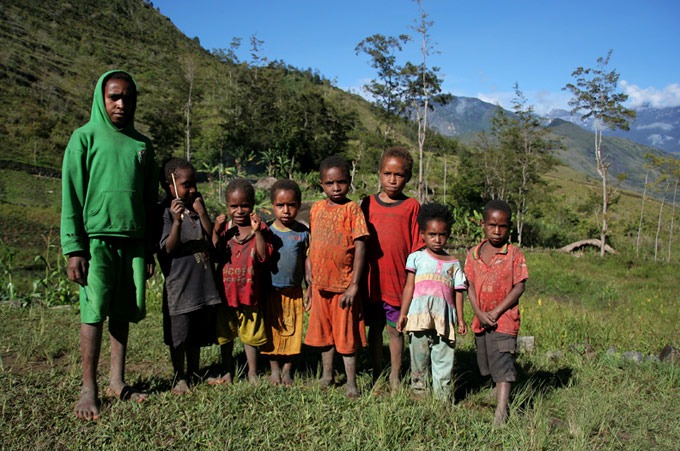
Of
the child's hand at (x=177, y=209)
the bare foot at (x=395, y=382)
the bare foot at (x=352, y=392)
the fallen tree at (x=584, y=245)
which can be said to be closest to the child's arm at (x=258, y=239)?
the child's hand at (x=177, y=209)

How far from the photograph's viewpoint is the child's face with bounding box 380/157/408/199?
3.32 metres

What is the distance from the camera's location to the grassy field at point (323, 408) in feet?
8.54

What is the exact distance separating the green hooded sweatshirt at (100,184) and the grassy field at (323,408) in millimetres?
1045

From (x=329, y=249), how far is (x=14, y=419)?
2.13 meters

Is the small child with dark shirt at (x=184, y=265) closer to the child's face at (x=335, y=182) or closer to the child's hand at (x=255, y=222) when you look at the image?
the child's hand at (x=255, y=222)

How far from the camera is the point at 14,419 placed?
8.74 feet

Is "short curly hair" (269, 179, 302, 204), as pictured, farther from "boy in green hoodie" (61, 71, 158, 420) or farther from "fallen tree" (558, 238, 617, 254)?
"fallen tree" (558, 238, 617, 254)

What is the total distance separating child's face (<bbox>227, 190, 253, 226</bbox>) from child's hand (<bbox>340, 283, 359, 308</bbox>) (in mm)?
923

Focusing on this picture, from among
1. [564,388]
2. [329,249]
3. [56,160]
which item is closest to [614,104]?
[564,388]

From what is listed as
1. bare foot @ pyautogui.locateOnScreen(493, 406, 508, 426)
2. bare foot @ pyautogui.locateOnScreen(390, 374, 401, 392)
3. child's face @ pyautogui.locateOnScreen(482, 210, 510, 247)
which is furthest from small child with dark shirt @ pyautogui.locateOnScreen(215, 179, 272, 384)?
bare foot @ pyautogui.locateOnScreen(493, 406, 508, 426)

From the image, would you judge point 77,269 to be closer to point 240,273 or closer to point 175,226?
point 175,226

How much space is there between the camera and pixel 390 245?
339 cm

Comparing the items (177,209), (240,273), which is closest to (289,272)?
(240,273)

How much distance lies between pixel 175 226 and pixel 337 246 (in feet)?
3.65
